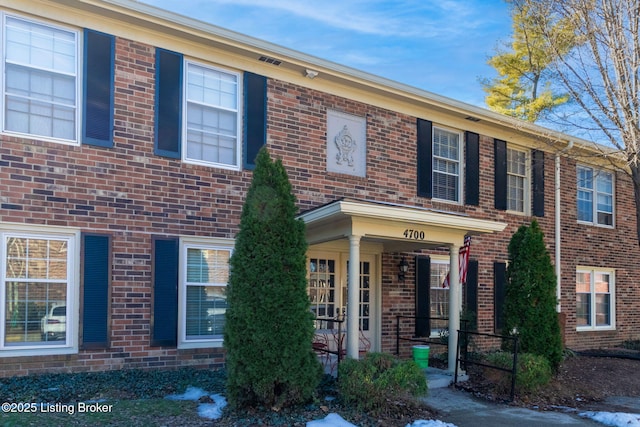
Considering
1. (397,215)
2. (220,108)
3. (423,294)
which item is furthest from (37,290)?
(423,294)

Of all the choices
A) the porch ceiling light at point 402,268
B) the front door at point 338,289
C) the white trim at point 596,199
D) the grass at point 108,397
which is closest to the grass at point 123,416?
the grass at point 108,397

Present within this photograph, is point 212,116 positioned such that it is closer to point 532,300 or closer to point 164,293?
point 164,293

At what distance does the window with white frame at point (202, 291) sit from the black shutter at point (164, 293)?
6.1 inches

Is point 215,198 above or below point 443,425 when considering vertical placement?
above

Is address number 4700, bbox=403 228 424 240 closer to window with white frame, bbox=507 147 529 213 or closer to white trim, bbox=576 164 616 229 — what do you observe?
window with white frame, bbox=507 147 529 213

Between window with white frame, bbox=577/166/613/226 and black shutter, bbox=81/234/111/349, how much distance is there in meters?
11.8

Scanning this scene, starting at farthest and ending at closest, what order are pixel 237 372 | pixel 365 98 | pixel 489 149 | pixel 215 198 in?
pixel 489 149 → pixel 365 98 → pixel 215 198 → pixel 237 372

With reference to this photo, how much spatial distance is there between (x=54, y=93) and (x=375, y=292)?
21.4 ft

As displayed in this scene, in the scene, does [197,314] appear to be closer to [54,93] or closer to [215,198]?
[215,198]

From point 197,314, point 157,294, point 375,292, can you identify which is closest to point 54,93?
point 157,294

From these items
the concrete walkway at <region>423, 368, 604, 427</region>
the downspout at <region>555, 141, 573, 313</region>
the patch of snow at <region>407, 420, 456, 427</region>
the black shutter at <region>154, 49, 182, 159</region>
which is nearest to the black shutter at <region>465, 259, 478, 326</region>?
the downspout at <region>555, 141, 573, 313</region>

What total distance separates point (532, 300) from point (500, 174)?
4.22 meters

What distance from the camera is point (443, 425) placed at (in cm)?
650

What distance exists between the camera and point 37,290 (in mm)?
7754
